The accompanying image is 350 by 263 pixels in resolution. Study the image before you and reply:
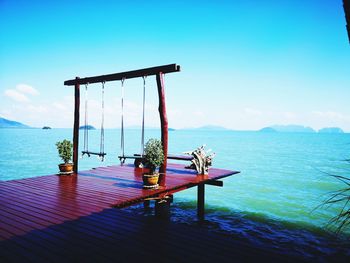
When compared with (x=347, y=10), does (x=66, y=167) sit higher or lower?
lower

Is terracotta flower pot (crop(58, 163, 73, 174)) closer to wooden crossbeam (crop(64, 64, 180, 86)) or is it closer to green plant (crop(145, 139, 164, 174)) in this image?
wooden crossbeam (crop(64, 64, 180, 86))

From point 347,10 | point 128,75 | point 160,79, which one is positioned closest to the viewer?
point 347,10

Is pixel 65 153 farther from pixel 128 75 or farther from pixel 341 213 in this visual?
pixel 341 213

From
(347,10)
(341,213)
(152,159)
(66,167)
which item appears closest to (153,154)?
(152,159)

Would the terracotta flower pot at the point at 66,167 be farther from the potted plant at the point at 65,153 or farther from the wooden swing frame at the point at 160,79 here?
the wooden swing frame at the point at 160,79

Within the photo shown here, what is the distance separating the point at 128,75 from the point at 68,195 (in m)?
4.46

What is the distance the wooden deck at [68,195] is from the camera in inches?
211

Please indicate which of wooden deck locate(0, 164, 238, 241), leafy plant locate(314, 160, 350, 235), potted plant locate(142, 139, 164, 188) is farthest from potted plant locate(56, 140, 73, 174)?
leafy plant locate(314, 160, 350, 235)

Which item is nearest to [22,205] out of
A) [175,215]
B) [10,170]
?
[175,215]

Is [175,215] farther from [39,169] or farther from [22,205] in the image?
[39,169]

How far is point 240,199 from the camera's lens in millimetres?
19109

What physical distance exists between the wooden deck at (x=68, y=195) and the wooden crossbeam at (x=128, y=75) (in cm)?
383

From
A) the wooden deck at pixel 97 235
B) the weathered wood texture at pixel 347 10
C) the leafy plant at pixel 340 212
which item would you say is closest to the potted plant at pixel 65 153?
the wooden deck at pixel 97 235

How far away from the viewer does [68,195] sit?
24.4 ft
